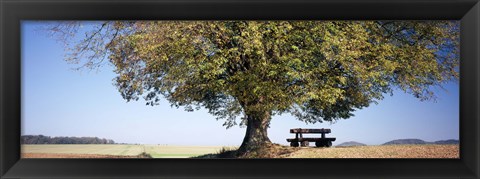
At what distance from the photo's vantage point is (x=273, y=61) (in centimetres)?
745

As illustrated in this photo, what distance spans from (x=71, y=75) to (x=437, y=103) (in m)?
5.18

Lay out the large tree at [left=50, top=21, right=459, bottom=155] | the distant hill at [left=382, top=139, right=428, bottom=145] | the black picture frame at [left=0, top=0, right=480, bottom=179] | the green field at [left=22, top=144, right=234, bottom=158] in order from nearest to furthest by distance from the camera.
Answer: the black picture frame at [left=0, top=0, right=480, bottom=179]
the large tree at [left=50, top=21, right=459, bottom=155]
the green field at [left=22, top=144, right=234, bottom=158]
the distant hill at [left=382, top=139, right=428, bottom=145]

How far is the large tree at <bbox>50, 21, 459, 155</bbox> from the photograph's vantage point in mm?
7176

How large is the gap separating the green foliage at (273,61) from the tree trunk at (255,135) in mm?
161

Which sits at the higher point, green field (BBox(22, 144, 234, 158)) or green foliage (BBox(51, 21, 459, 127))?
green foliage (BBox(51, 21, 459, 127))

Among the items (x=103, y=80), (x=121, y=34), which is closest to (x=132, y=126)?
(x=103, y=80)

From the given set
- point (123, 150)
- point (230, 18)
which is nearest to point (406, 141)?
point (123, 150)

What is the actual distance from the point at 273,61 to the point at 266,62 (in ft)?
0.41

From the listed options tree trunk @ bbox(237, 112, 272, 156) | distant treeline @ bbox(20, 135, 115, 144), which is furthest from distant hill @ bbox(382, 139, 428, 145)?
distant treeline @ bbox(20, 135, 115, 144)

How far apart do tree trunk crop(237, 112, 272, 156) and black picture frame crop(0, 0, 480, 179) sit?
14.7 ft

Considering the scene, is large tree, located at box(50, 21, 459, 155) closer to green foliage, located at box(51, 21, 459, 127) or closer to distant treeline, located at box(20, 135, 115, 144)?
green foliage, located at box(51, 21, 459, 127)

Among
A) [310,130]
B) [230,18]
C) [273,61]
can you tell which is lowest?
[310,130]

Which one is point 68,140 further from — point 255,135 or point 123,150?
point 255,135
